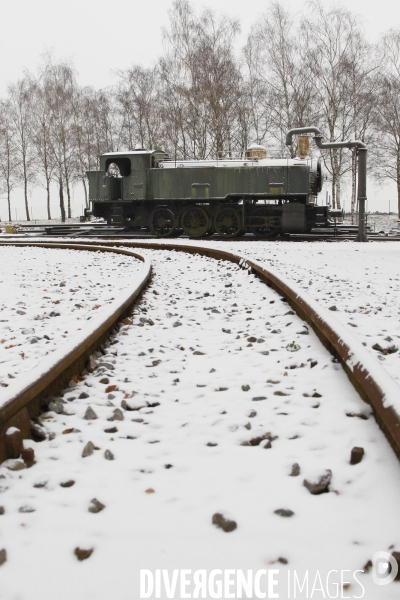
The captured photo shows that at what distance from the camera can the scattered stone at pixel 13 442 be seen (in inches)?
82.0

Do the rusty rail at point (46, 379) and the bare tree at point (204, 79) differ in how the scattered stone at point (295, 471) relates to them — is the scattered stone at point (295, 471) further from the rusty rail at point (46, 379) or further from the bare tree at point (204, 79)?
the bare tree at point (204, 79)

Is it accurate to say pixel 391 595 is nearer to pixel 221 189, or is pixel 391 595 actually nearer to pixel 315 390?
pixel 315 390

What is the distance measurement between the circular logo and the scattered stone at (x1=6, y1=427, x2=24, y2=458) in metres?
1.38

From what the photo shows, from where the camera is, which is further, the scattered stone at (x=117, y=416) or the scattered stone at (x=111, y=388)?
the scattered stone at (x=111, y=388)

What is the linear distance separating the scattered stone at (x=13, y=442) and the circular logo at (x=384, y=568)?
54.4 inches

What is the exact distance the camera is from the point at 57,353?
2.96m

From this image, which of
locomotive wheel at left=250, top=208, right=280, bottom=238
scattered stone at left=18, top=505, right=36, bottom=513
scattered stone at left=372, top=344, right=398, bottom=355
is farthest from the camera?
locomotive wheel at left=250, top=208, right=280, bottom=238

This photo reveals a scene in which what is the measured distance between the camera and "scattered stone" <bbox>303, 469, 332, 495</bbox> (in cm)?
185

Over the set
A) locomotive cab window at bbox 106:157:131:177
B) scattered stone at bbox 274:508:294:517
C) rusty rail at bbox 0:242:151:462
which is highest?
locomotive cab window at bbox 106:157:131:177

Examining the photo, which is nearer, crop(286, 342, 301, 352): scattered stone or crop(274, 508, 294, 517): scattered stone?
crop(274, 508, 294, 517): scattered stone

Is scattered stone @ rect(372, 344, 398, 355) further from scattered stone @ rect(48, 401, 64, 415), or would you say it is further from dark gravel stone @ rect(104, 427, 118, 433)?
scattered stone @ rect(48, 401, 64, 415)

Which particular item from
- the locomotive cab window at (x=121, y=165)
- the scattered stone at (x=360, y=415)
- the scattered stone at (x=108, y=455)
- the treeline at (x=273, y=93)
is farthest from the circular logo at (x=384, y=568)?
the treeline at (x=273, y=93)

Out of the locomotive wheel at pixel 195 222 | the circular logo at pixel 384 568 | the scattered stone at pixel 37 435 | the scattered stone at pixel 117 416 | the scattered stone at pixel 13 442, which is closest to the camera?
the circular logo at pixel 384 568

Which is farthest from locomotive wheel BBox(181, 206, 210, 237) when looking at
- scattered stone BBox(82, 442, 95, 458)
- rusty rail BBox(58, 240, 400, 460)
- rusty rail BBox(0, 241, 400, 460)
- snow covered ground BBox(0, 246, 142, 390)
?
scattered stone BBox(82, 442, 95, 458)
